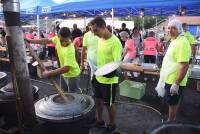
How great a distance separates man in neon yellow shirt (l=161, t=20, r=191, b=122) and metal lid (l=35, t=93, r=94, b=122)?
129 centimetres

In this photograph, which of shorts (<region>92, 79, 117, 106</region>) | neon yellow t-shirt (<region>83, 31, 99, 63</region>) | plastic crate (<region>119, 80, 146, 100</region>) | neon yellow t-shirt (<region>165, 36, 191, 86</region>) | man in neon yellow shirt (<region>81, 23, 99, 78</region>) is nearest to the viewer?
neon yellow t-shirt (<region>165, 36, 191, 86</region>)

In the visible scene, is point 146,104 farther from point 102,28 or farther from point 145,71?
point 102,28

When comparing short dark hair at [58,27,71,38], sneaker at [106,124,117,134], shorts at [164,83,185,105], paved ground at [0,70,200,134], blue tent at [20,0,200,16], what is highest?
blue tent at [20,0,200,16]

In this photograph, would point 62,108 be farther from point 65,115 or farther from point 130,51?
point 130,51

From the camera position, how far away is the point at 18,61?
2447 mm

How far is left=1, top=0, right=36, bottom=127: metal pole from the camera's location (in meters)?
2.35

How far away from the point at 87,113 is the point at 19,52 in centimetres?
98

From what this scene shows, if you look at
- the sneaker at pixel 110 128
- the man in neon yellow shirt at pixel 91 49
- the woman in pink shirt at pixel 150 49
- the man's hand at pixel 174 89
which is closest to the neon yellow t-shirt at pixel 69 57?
the man in neon yellow shirt at pixel 91 49

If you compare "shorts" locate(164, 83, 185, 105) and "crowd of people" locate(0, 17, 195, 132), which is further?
"shorts" locate(164, 83, 185, 105)

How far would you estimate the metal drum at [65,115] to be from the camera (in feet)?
8.82

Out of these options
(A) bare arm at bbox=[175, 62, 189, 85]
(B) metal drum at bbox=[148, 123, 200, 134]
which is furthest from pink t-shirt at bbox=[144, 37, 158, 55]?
(B) metal drum at bbox=[148, 123, 200, 134]

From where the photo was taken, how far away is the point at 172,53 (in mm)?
3682

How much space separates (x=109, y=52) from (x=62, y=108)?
135cm

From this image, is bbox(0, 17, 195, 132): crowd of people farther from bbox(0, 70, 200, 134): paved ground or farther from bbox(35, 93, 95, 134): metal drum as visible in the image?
bbox(0, 70, 200, 134): paved ground
